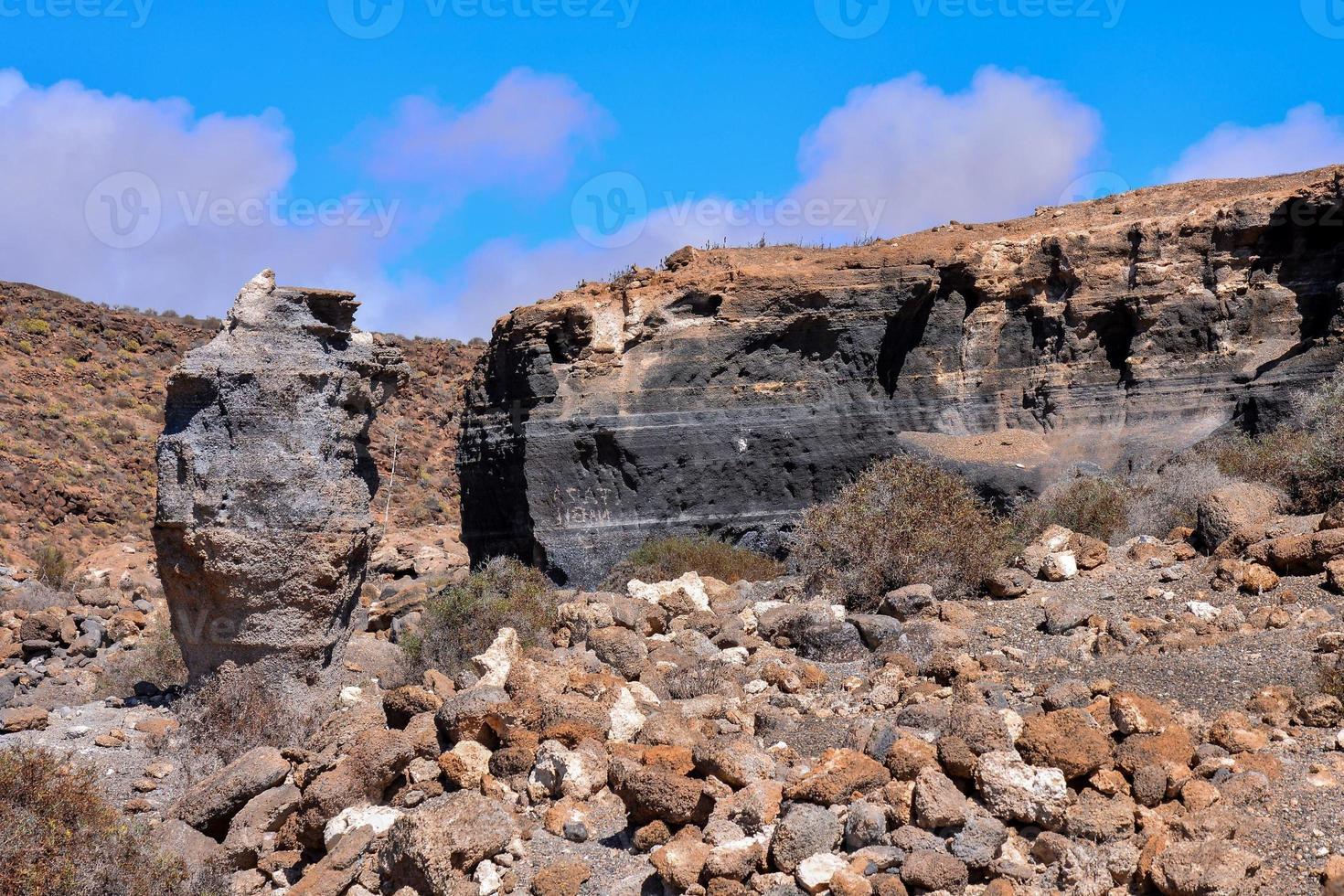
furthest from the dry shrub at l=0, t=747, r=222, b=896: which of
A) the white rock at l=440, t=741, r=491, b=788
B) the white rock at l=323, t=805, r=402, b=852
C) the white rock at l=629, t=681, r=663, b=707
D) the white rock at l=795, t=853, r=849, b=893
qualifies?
the white rock at l=795, t=853, r=849, b=893

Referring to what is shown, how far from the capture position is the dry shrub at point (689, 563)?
12.3 metres

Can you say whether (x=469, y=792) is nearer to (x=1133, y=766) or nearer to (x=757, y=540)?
(x=1133, y=766)

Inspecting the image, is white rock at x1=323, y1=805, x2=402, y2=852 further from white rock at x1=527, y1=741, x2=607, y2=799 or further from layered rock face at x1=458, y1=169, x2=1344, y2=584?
layered rock face at x1=458, y1=169, x2=1344, y2=584

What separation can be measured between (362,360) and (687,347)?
5.82 meters

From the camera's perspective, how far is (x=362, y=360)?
8578 millimetres

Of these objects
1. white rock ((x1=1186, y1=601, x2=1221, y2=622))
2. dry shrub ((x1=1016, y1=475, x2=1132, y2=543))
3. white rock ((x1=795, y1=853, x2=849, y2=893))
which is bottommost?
white rock ((x1=795, y1=853, x2=849, y2=893))

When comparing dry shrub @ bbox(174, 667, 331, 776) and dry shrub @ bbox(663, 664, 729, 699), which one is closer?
dry shrub @ bbox(174, 667, 331, 776)

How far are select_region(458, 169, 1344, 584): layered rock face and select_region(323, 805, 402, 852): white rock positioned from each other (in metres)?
7.20

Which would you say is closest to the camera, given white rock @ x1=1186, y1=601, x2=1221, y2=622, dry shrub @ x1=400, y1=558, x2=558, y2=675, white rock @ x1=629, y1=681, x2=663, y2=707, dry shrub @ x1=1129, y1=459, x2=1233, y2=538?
white rock @ x1=629, y1=681, x2=663, y2=707

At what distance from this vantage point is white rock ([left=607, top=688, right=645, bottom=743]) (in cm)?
654

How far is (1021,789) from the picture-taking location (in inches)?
194

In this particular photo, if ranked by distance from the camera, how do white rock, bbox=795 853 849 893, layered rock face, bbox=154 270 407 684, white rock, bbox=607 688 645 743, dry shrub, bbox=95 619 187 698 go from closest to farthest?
white rock, bbox=795 853 849 893
white rock, bbox=607 688 645 743
layered rock face, bbox=154 270 407 684
dry shrub, bbox=95 619 187 698

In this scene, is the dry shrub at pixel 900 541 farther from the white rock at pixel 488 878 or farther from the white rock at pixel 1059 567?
the white rock at pixel 488 878

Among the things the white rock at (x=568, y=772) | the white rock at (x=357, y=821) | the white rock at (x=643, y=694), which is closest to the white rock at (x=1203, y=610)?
the white rock at (x=643, y=694)
